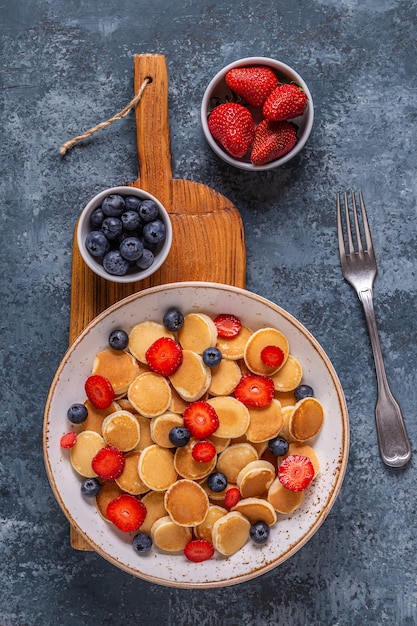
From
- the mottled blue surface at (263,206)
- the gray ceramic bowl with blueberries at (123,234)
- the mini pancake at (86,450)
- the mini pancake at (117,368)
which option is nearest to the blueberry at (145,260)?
the gray ceramic bowl with blueberries at (123,234)

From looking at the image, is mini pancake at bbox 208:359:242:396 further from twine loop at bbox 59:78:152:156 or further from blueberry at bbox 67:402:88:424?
twine loop at bbox 59:78:152:156

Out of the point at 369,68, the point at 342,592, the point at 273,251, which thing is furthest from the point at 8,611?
the point at 369,68

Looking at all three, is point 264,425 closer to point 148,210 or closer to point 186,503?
point 186,503

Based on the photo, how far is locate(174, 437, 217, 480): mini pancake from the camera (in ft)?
5.49

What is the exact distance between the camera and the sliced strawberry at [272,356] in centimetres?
167

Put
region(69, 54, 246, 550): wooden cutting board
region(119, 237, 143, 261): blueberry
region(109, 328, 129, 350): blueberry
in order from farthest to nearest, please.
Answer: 1. region(69, 54, 246, 550): wooden cutting board
2. region(109, 328, 129, 350): blueberry
3. region(119, 237, 143, 261): blueberry

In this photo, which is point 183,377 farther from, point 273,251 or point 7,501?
point 7,501

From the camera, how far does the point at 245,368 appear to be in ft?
5.69

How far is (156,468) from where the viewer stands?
1.68m

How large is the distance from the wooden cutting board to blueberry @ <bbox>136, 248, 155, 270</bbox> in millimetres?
162

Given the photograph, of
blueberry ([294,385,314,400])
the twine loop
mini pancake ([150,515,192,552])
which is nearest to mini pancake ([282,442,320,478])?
blueberry ([294,385,314,400])

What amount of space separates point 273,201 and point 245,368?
1.68 ft

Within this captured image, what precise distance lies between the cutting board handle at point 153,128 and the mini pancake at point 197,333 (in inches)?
14.3

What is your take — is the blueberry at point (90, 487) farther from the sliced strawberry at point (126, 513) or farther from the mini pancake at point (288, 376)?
the mini pancake at point (288, 376)
